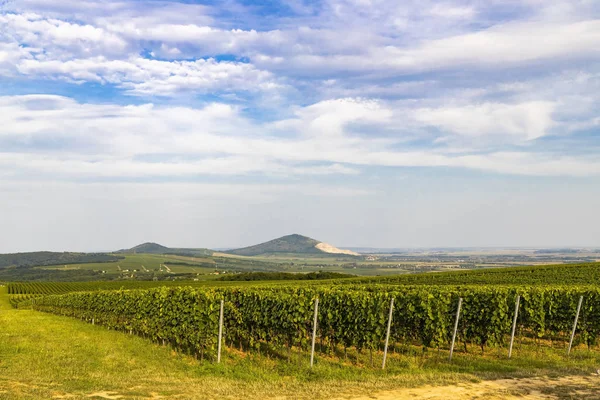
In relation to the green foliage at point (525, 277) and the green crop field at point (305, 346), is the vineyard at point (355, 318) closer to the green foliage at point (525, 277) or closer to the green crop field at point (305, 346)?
the green crop field at point (305, 346)

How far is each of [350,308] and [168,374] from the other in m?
7.27

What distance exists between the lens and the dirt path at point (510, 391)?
38.0ft

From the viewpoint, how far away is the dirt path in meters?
11.6

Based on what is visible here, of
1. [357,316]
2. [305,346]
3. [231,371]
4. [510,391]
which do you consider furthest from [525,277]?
[231,371]

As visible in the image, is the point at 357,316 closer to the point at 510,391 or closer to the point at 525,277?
the point at 510,391

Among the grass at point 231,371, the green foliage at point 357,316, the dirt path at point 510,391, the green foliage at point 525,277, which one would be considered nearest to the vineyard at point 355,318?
the green foliage at point 357,316

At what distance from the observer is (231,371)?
15289 millimetres

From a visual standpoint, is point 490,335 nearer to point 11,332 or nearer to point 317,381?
point 317,381

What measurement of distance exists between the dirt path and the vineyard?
4.88 m

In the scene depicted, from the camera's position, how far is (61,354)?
1802cm

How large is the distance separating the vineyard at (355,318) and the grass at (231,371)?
740 millimetres

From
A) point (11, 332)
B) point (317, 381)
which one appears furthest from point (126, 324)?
point (317, 381)

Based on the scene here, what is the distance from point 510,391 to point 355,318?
21.9 feet

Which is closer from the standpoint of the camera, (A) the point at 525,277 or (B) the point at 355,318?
(B) the point at 355,318
